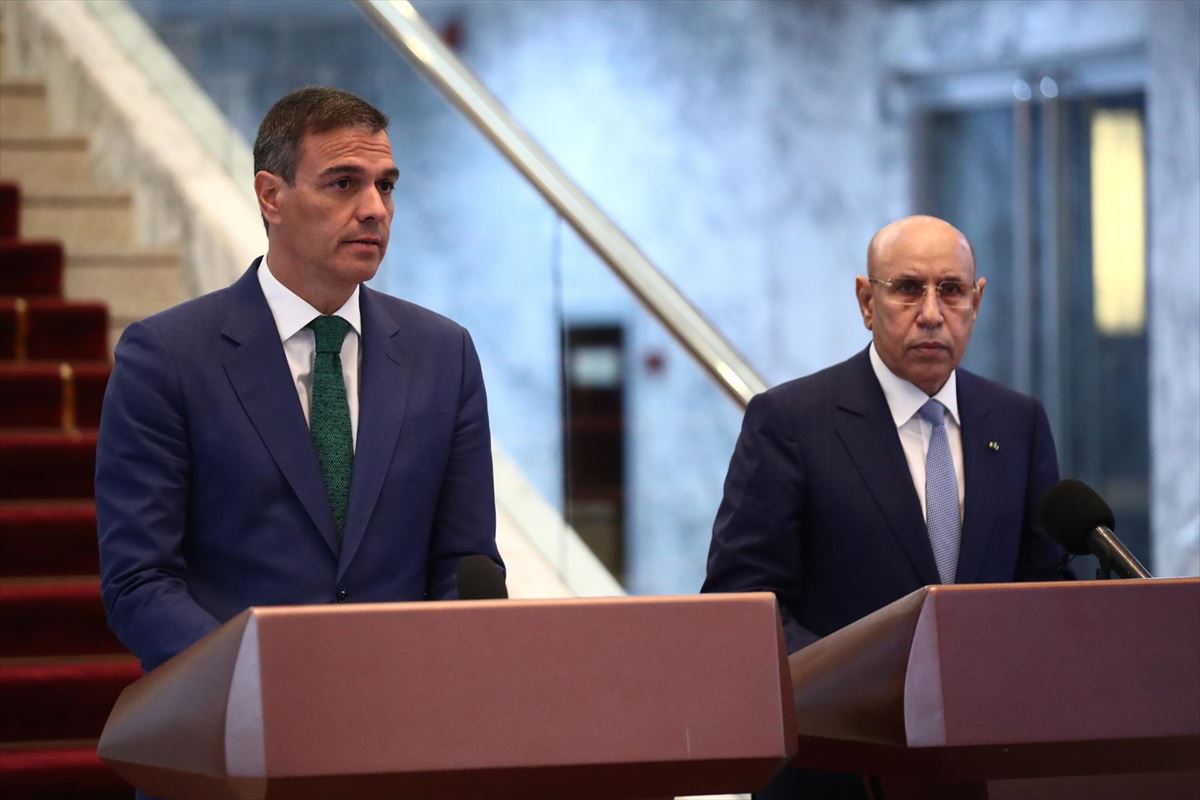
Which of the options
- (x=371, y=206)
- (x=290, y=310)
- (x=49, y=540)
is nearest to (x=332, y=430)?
(x=290, y=310)

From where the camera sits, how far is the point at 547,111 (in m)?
9.99

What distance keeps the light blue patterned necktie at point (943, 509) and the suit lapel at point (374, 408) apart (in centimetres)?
78

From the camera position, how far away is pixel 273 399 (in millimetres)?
2133

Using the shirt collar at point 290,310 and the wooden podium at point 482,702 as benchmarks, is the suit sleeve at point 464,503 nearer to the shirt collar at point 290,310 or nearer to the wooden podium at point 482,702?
the shirt collar at point 290,310

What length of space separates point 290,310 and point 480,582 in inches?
27.0

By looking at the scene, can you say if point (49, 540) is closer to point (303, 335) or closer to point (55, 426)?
point (55, 426)

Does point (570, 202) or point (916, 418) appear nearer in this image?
point (916, 418)

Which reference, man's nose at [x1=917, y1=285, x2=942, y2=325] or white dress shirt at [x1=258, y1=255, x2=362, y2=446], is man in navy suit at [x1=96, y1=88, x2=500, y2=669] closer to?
white dress shirt at [x1=258, y1=255, x2=362, y2=446]

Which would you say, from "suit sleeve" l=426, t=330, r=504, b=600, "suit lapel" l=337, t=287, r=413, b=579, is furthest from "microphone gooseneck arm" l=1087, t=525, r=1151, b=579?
"suit lapel" l=337, t=287, r=413, b=579

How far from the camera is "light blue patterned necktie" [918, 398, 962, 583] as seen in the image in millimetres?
2480

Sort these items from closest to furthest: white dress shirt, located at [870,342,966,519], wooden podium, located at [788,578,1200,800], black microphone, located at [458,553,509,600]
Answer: wooden podium, located at [788,578,1200,800] → black microphone, located at [458,553,509,600] → white dress shirt, located at [870,342,966,519]

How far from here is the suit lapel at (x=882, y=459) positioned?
2.46m

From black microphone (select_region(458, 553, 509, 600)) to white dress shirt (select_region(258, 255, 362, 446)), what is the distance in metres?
0.56

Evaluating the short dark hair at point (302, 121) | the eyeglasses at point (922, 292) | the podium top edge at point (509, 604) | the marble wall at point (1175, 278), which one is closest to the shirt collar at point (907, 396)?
the eyeglasses at point (922, 292)
